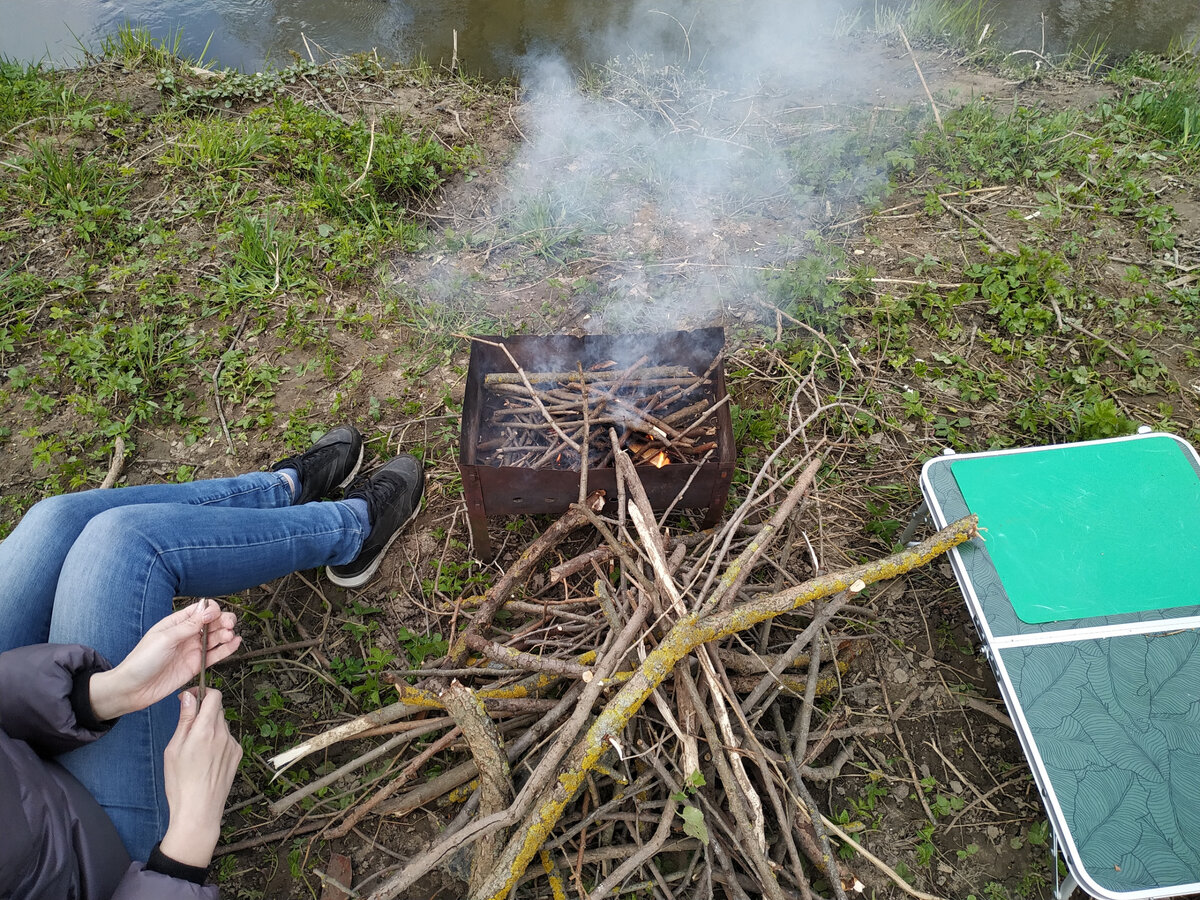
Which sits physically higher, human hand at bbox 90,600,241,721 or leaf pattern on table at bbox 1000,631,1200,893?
human hand at bbox 90,600,241,721

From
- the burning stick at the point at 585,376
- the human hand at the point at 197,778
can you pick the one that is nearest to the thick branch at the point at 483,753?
the human hand at the point at 197,778

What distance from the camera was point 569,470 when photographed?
2.73 metres

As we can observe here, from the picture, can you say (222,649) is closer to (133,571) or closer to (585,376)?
(133,571)

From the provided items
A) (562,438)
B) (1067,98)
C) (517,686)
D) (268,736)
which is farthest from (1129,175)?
(268,736)

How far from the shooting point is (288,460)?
3.34 m

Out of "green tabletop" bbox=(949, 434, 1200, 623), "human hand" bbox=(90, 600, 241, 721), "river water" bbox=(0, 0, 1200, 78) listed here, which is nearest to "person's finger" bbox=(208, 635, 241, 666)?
"human hand" bbox=(90, 600, 241, 721)

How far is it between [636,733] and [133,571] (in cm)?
178

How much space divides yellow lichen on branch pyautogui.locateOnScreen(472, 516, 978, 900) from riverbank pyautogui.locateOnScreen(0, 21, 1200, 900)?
0.43 m

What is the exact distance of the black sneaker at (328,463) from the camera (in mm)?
3299

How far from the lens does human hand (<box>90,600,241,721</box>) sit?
194cm

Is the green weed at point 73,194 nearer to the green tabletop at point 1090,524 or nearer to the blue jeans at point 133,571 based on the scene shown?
the blue jeans at point 133,571

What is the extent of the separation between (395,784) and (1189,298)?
4947 millimetres

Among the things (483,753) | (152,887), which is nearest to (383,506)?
(483,753)

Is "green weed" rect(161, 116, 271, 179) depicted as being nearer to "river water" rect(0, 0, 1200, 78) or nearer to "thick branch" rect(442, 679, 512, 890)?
"river water" rect(0, 0, 1200, 78)
